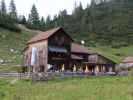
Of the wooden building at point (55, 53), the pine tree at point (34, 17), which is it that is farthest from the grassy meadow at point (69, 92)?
the pine tree at point (34, 17)

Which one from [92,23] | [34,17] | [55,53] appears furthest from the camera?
[92,23]

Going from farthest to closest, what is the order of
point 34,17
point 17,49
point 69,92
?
point 34,17
point 17,49
point 69,92

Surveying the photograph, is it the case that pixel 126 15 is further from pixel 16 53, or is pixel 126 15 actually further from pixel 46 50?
pixel 46 50

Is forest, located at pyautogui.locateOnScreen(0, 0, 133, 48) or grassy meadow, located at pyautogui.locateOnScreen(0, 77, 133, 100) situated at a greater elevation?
forest, located at pyautogui.locateOnScreen(0, 0, 133, 48)

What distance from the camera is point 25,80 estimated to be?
38.4 m

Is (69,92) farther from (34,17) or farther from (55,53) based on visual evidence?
(34,17)

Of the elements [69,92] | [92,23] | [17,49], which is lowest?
[69,92]

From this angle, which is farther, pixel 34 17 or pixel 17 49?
pixel 34 17

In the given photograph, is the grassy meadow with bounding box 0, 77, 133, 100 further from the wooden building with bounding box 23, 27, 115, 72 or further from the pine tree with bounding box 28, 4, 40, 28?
the pine tree with bounding box 28, 4, 40, 28

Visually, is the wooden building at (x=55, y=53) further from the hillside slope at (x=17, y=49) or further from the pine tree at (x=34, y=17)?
the pine tree at (x=34, y=17)

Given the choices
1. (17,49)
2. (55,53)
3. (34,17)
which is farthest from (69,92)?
(34,17)

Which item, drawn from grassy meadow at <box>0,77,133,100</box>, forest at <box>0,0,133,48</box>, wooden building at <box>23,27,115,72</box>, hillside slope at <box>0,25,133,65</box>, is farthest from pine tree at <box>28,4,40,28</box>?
grassy meadow at <box>0,77,133,100</box>

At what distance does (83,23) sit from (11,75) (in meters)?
118

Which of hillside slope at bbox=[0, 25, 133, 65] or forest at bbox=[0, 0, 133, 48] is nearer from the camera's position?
A: hillside slope at bbox=[0, 25, 133, 65]
